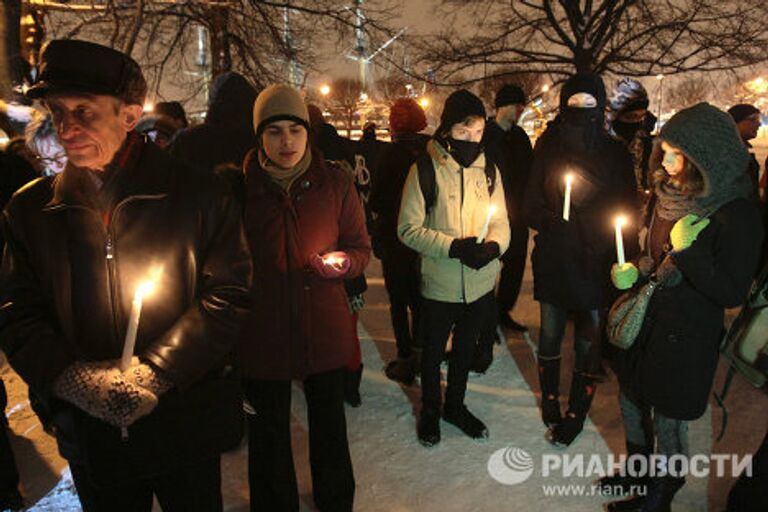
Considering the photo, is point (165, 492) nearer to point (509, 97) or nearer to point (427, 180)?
point (427, 180)

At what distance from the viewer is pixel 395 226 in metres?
4.60

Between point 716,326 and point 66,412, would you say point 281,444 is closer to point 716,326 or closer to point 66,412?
point 66,412

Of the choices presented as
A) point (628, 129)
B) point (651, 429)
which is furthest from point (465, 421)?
point (628, 129)

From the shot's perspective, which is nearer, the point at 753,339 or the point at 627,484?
the point at 753,339

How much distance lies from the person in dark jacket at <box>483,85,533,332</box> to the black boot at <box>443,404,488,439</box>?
1.94 meters

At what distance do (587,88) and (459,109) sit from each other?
2.55 feet

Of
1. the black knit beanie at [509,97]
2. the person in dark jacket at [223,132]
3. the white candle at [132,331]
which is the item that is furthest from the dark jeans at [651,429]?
the black knit beanie at [509,97]

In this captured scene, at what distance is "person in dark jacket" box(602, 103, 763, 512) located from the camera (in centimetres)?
234

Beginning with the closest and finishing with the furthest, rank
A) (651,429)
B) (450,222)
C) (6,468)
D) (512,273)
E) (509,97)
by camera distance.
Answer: (651,429)
(6,468)
(450,222)
(509,97)
(512,273)

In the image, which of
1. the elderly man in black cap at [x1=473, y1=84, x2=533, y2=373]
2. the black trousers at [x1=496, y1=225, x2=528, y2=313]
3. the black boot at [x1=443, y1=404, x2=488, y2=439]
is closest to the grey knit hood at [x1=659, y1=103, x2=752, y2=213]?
the black boot at [x1=443, y1=404, x2=488, y2=439]

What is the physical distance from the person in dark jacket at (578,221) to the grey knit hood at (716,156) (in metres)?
0.87

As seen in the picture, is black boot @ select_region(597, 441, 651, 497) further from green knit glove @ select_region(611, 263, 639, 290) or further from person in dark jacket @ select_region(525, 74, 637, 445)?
green knit glove @ select_region(611, 263, 639, 290)

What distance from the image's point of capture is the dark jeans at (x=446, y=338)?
11.5 feet

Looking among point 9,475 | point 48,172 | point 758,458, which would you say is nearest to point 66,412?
point 9,475
